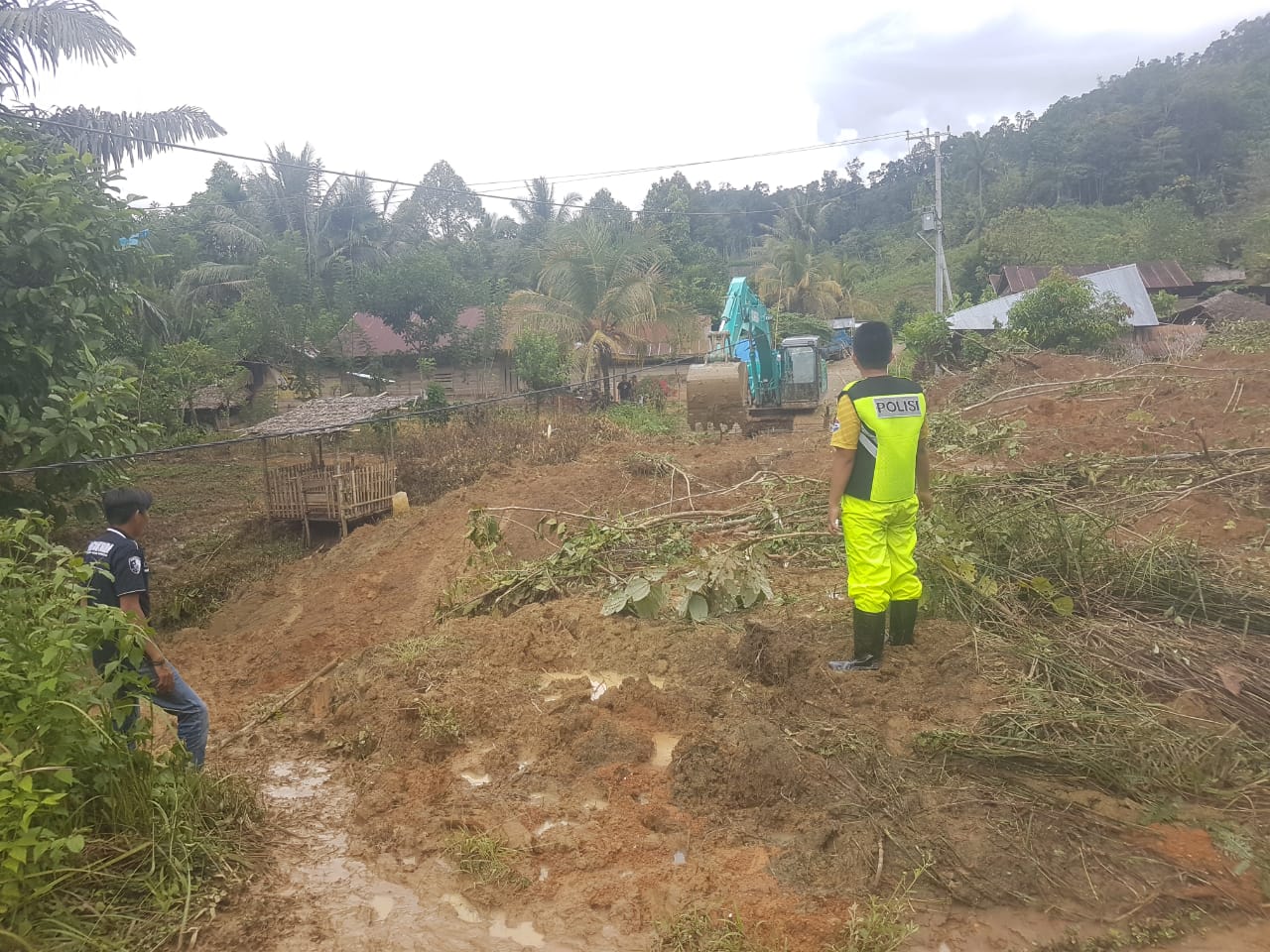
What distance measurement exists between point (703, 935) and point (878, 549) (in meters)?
2.28

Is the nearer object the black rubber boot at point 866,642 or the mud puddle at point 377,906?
the mud puddle at point 377,906

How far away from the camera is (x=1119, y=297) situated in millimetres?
24734

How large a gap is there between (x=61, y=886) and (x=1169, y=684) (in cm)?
442

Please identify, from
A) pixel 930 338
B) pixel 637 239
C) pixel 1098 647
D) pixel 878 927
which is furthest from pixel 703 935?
pixel 637 239

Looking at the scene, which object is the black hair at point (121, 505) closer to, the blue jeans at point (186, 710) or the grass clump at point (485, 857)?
the blue jeans at point (186, 710)

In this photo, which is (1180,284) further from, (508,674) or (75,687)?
(75,687)

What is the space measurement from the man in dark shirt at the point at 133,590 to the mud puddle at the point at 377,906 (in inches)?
28.5

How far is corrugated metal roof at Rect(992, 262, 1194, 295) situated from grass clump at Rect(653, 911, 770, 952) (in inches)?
1272

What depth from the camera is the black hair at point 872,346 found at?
4.46 m

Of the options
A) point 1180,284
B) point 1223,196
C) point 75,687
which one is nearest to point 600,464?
point 75,687

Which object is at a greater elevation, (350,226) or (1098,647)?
(350,226)

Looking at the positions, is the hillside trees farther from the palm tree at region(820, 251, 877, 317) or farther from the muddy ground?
the palm tree at region(820, 251, 877, 317)

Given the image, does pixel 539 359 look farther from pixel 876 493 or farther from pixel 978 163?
pixel 978 163

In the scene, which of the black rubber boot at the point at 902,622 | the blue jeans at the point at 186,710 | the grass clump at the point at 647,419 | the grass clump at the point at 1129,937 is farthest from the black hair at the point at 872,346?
the grass clump at the point at 647,419
